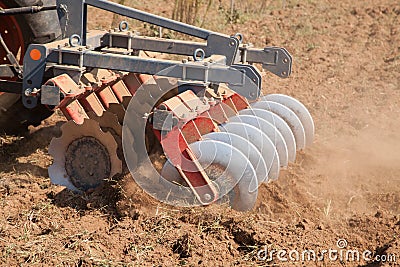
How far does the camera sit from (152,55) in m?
6.09

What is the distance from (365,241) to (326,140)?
253 cm

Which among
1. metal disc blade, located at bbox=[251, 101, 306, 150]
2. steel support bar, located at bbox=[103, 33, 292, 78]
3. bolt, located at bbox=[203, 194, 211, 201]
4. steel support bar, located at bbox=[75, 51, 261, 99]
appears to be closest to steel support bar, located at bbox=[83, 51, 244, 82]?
steel support bar, located at bbox=[75, 51, 261, 99]

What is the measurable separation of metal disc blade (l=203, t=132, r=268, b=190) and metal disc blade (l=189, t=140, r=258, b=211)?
0.10m

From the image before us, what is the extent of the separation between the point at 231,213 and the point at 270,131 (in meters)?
0.97

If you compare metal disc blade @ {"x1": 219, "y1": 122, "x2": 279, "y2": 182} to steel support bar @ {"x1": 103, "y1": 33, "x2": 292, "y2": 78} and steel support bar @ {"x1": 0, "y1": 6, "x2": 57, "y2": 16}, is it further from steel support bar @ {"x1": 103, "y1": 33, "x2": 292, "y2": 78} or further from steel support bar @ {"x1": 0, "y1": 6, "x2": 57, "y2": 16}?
steel support bar @ {"x1": 0, "y1": 6, "x2": 57, "y2": 16}

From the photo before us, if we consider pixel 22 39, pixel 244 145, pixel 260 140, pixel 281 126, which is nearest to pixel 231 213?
pixel 244 145

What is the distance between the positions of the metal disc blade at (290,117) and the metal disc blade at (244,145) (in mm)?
1157

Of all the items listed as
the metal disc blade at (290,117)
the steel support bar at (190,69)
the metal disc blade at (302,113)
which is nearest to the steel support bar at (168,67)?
the steel support bar at (190,69)

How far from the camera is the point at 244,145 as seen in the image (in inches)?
178

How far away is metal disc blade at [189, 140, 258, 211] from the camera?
4375mm

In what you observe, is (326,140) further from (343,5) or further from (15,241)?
(343,5)

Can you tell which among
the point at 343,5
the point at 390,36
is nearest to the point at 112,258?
the point at 390,36

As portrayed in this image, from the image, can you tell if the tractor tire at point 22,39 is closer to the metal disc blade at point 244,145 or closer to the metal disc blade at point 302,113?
the metal disc blade at point 244,145

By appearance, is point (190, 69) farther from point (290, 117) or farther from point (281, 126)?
point (290, 117)
